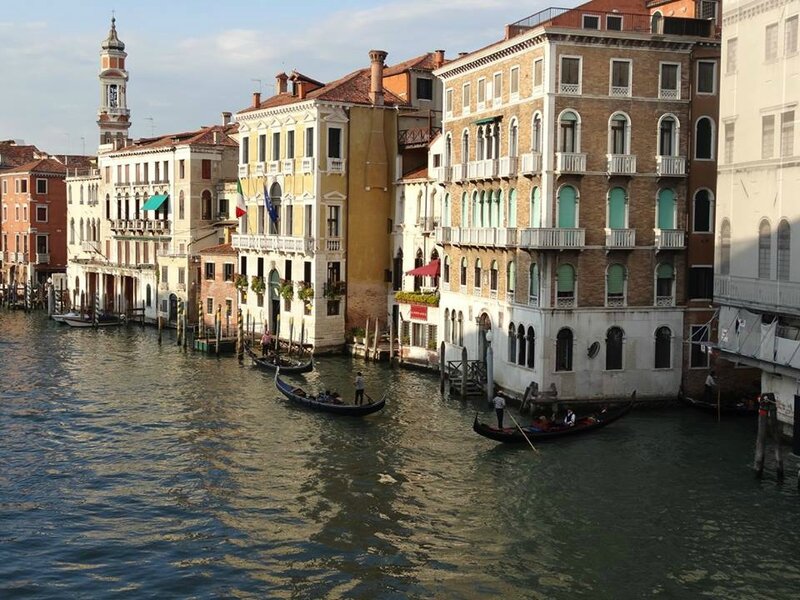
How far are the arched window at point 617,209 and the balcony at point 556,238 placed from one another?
3.22 feet

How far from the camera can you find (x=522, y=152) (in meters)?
29.6

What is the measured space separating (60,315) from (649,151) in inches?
1418

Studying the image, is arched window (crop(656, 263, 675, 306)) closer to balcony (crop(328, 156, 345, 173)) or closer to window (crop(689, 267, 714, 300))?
window (crop(689, 267, 714, 300))

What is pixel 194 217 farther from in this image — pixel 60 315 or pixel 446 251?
pixel 446 251

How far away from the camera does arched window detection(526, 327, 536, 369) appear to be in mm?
28906

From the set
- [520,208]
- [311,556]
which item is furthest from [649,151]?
[311,556]

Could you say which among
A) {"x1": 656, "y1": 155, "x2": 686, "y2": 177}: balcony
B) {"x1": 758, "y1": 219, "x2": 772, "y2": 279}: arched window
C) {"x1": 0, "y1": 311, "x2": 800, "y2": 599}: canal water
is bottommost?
{"x1": 0, "y1": 311, "x2": 800, "y2": 599}: canal water

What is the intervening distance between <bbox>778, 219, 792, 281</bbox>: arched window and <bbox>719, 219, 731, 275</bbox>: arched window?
7.13ft

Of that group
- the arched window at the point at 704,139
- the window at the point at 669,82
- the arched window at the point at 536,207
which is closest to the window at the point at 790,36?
the window at the point at 669,82

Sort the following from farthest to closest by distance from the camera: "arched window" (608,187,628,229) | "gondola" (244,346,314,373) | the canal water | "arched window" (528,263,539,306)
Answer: "gondola" (244,346,314,373) → "arched window" (528,263,539,306) → "arched window" (608,187,628,229) → the canal water

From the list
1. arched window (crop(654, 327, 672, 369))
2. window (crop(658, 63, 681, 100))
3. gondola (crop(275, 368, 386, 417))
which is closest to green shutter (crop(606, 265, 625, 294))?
arched window (crop(654, 327, 672, 369))

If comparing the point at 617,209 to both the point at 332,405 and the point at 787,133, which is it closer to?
the point at 787,133

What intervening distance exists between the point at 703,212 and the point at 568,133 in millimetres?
4492

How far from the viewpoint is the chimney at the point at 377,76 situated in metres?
Answer: 41.3
